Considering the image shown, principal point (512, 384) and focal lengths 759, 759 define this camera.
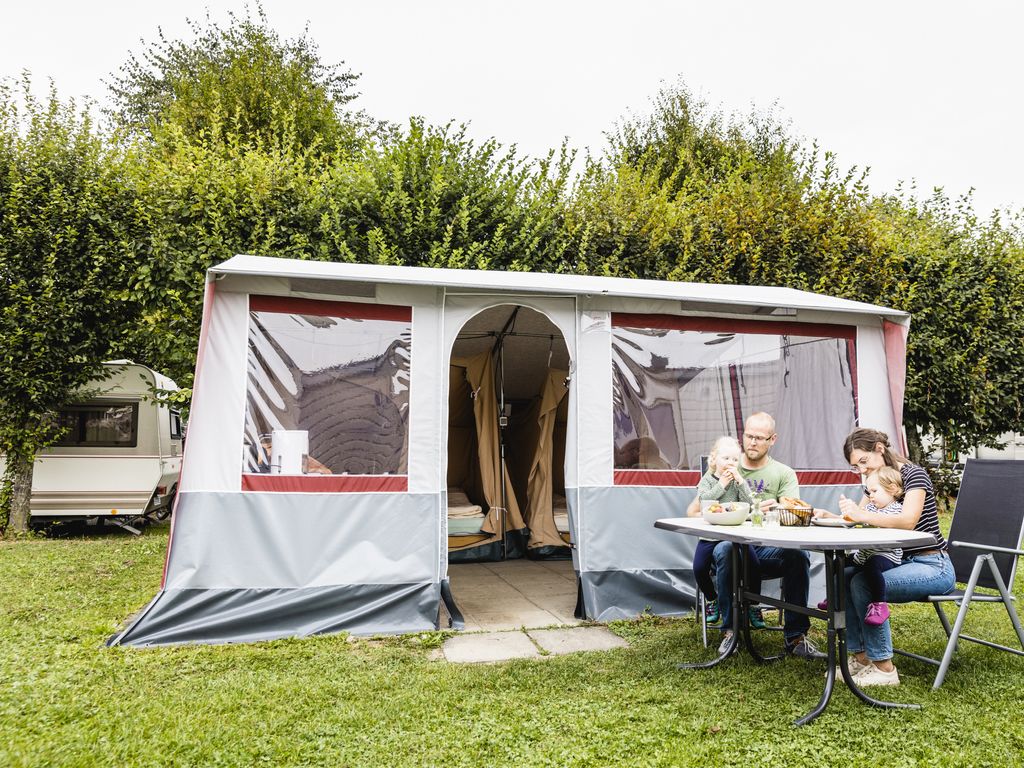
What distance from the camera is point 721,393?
4.66 m

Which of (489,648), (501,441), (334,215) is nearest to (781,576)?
(489,648)

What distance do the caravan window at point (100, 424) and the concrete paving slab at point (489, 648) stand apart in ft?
17.6

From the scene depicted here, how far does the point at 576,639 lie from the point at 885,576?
1.47 meters

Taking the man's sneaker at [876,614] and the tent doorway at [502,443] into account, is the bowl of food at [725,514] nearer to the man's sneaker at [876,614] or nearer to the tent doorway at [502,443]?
the man's sneaker at [876,614]

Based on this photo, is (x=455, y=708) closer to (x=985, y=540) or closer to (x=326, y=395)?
(x=326, y=395)

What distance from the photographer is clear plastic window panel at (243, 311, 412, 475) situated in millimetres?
3926

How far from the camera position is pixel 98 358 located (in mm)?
6840

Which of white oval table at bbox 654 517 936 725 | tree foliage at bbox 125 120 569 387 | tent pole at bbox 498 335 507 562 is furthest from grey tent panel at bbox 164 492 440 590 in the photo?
tree foliage at bbox 125 120 569 387

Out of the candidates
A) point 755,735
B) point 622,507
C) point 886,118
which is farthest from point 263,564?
point 886,118

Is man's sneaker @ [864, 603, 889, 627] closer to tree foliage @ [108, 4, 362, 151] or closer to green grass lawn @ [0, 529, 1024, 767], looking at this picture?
green grass lawn @ [0, 529, 1024, 767]

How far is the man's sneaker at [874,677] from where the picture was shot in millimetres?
3041

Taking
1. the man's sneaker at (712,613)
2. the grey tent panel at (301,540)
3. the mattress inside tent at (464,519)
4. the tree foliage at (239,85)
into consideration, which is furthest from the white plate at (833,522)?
the tree foliage at (239,85)

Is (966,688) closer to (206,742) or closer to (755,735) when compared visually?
(755,735)

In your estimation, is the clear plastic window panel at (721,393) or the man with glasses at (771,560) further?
the clear plastic window panel at (721,393)
